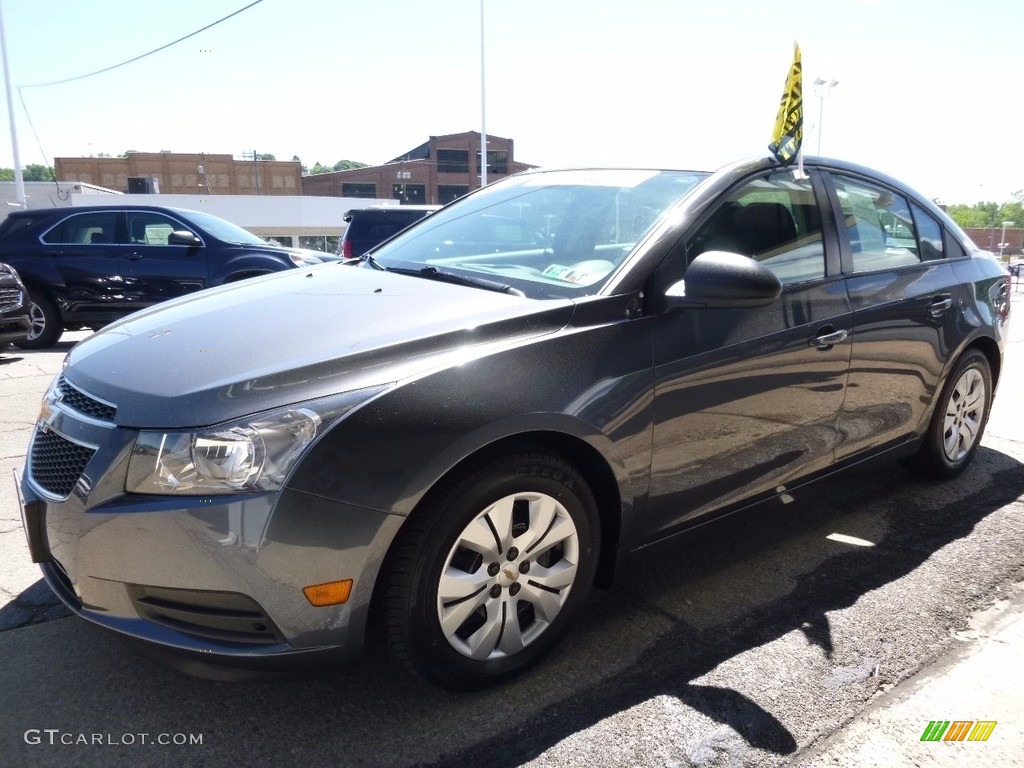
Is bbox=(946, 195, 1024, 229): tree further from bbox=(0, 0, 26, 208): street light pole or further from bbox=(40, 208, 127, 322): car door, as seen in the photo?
bbox=(40, 208, 127, 322): car door

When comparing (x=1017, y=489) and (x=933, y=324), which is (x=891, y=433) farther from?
(x=1017, y=489)

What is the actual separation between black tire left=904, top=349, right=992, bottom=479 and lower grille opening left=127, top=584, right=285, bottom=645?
140 inches

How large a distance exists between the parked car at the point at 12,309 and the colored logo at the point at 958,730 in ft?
28.4

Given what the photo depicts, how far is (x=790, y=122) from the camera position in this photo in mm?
3365

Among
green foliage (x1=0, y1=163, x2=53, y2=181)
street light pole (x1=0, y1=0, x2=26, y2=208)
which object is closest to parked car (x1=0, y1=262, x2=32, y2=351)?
street light pole (x1=0, y1=0, x2=26, y2=208)

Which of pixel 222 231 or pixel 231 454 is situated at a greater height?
pixel 222 231

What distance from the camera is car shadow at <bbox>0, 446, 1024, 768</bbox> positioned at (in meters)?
2.28

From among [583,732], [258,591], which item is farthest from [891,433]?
[258,591]

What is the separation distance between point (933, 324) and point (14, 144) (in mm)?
27817

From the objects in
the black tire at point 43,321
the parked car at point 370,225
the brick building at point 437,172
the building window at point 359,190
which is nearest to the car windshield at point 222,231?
the parked car at point 370,225

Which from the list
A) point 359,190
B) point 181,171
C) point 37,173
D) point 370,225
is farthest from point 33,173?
point 370,225

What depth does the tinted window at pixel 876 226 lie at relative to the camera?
11.9 feet

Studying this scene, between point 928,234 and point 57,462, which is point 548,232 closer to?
point 57,462

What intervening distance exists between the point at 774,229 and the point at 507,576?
1.83 m
